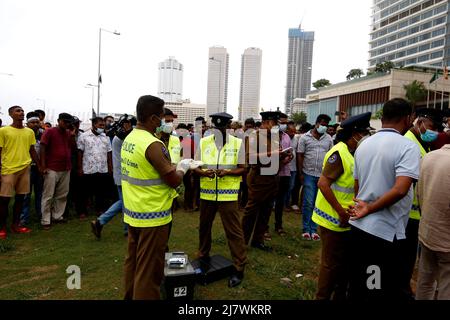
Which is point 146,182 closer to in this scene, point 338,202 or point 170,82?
point 338,202

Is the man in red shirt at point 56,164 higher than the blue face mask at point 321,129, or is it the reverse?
the blue face mask at point 321,129

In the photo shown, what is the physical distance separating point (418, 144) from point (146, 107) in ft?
10.1

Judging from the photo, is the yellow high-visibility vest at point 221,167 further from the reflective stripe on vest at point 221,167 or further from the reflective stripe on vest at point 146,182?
the reflective stripe on vest at point 146,182

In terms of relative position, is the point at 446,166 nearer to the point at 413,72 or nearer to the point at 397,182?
the point at 397,182

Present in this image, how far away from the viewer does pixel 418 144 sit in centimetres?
365

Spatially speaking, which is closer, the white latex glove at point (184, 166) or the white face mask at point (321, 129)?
the white latex glove at point (184, 166)

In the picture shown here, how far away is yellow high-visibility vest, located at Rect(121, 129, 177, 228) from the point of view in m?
2.82

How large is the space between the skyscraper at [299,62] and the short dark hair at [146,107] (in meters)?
126

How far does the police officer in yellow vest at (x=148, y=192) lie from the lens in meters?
2.81

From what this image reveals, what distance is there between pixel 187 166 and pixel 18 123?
424 centimetres

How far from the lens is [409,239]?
3.44m

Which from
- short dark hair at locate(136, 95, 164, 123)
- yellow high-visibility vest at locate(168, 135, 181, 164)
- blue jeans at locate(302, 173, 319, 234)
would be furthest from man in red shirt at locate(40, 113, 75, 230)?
blue jeans at locate(302, 173, 319, 234)

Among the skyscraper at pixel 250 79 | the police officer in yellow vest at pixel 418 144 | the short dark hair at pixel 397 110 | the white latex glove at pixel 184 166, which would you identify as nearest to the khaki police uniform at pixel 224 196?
the white latex glove at pixel 184 166
